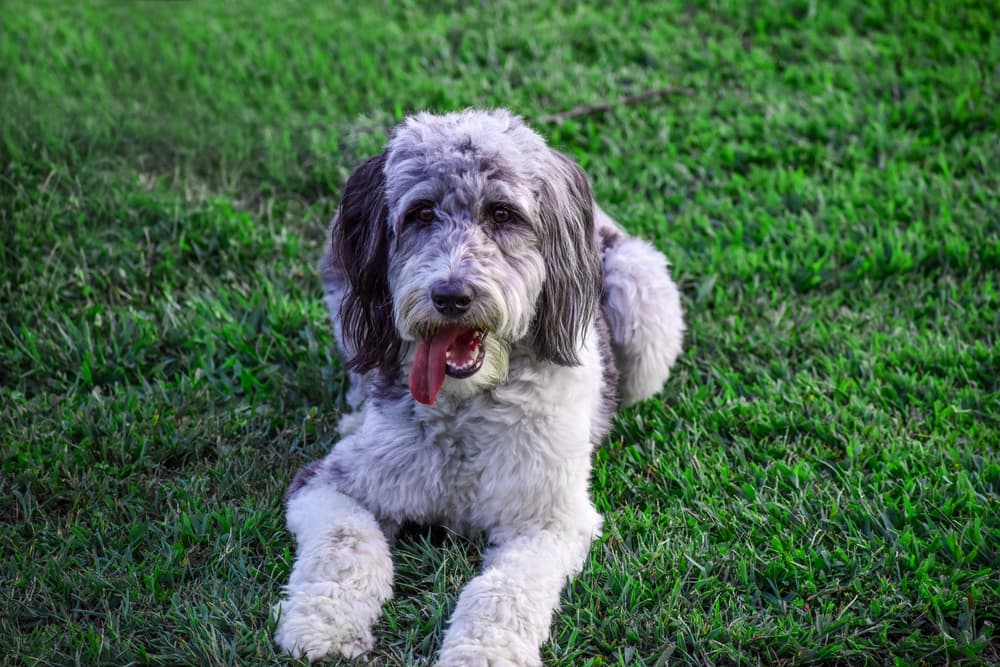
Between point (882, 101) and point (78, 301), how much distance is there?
588 cm

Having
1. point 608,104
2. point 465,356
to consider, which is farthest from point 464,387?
point 608,104

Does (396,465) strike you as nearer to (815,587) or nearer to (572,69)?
(815,587)

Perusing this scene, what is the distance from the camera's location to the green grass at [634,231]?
12.9ft

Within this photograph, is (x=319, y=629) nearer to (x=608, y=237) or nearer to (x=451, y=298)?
(x=451, y=298)

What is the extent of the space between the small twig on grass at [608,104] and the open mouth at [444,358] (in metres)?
4.12

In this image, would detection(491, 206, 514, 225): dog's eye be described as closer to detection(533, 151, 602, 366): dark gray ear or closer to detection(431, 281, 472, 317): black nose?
detection(533, 151, 602, 366): dark gray ear

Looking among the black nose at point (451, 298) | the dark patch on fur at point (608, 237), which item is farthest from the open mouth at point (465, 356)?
the dark patch on fur at point (608, 237)

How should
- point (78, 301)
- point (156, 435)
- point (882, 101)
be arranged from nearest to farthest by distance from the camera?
point (156, 435)
point (78, 301)
point (882, 101)

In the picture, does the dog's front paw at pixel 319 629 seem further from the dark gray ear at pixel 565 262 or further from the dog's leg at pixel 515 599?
the dark gray ear at pixel 565 262

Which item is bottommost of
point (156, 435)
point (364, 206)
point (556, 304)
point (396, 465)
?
point (156, 435)

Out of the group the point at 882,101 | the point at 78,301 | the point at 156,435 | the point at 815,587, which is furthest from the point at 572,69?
the point at 815,587

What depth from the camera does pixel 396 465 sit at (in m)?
4.15

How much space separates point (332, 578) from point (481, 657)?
2.17 ft

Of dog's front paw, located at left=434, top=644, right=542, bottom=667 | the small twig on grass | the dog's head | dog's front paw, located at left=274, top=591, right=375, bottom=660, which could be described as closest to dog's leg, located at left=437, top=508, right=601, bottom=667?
dog's front paw, located at left=434, top=644, right=542, bottom=667
